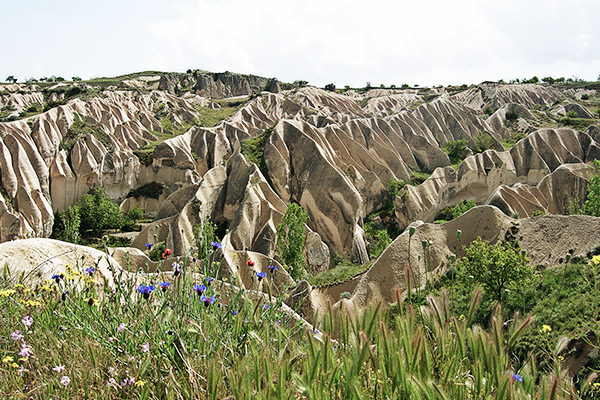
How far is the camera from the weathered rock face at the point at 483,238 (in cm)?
1756

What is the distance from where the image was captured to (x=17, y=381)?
9.45 feet

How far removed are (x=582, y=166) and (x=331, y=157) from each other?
78.0ft

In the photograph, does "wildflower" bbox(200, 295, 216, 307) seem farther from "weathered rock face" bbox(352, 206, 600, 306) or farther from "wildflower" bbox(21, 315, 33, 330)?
"weathered rock face" bbox(352, 206, 600, 306)

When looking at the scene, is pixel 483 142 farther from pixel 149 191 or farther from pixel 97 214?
pixel 97 214

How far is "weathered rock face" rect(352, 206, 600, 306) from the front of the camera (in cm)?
1756

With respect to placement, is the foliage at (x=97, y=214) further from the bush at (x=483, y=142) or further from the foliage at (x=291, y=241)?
the bush at (x=483, y=142)

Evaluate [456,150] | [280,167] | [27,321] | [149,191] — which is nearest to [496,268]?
[27,321]

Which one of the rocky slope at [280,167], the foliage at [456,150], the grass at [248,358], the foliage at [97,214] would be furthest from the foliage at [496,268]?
the foliage at [456,150]

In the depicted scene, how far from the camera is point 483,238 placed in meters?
20.1

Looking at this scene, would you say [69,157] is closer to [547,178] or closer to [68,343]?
[547,178]

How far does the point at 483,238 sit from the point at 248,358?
1957 cm

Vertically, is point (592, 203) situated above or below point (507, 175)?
below

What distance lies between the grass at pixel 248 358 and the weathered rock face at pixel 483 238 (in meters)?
13.8

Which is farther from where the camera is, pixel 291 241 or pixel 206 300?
pixel 291 241
